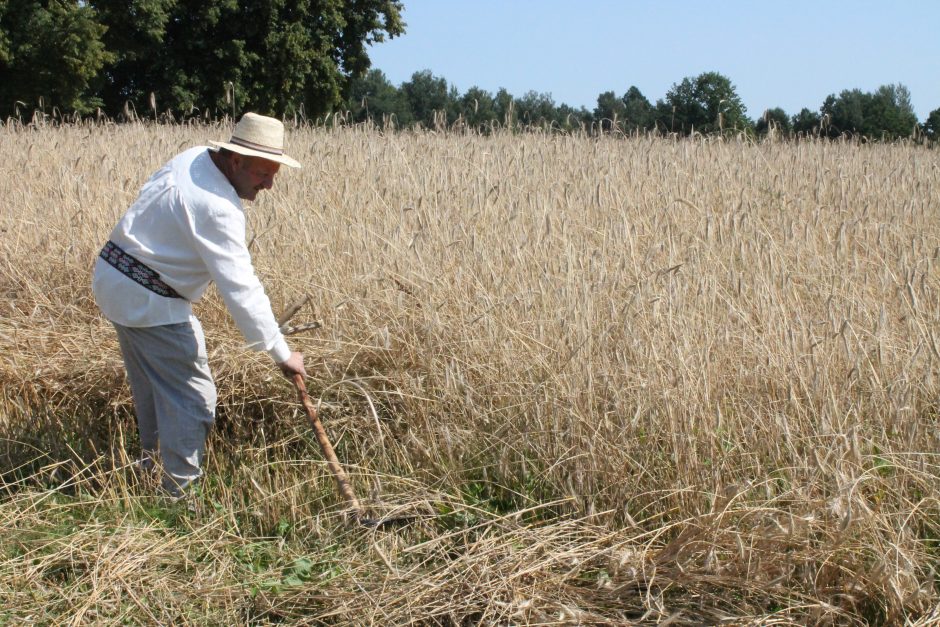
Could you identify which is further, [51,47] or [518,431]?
[51,47]

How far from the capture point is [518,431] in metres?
3.41

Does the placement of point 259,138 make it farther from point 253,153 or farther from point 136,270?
point 136,270

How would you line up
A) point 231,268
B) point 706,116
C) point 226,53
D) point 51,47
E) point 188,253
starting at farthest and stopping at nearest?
point 226,53
point 51,47
point 706,116
point 188,253
point 231,268

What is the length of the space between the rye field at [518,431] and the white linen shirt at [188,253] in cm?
61

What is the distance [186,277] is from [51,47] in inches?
770

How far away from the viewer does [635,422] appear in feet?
10.3

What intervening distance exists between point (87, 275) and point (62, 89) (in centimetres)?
1819

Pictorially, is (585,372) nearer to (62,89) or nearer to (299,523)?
(299,523)

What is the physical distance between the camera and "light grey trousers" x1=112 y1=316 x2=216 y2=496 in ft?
11.5

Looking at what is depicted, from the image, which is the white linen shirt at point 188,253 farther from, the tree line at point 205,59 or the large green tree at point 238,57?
the large green tree at point 238,57

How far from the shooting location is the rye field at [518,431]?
2721mm

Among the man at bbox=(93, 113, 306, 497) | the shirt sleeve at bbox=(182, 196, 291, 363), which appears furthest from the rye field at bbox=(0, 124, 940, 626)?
the shirt sleeve at bbox=(182, 196, 291, 363)

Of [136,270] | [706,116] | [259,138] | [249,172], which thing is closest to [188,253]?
[136,270]

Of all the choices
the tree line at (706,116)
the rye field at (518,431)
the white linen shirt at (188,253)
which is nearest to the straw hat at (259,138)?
the white linen shirt at (188,253)
